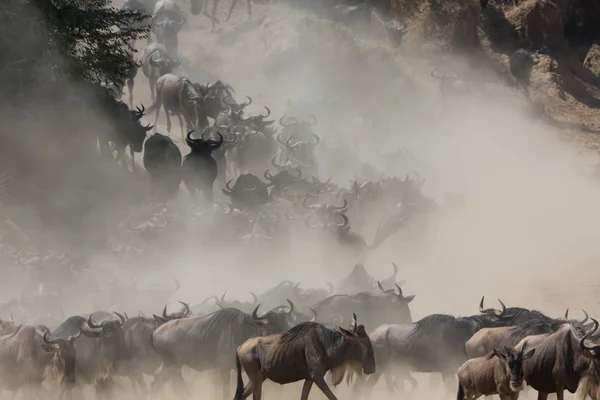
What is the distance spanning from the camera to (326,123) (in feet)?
114

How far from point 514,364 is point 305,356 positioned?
263 centimetres

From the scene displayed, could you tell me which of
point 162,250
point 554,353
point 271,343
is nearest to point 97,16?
point 162,250

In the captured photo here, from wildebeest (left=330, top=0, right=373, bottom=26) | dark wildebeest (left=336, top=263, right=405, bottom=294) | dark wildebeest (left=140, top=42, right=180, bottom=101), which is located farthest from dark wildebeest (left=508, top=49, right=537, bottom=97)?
dark wildebeest (left=336, top=263, right=405, bottom=294)

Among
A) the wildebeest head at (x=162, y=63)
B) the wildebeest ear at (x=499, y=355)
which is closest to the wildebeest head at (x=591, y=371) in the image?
the wildebeest ear at (x=499, y=355)

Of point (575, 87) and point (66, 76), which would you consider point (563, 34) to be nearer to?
point (575, 87)

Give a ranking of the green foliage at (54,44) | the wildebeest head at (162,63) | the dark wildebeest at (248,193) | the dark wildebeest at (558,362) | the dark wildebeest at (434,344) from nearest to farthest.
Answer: the dark wildebeest at (558,362)
the dark wildebeest at (434,344)
the dark wildebeest at (248,193)
the green foliage at (54,44)
the wildebeest head at (162,63)

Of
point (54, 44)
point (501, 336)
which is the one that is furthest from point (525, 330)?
point (54, 44)

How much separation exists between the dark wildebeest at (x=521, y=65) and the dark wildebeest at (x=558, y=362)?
24.7 meters

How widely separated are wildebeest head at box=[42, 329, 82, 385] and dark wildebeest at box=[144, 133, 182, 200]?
35.8 ft

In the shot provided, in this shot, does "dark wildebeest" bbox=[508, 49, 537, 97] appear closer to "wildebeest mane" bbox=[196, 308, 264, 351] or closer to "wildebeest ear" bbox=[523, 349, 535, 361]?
"wildebeest mane" bbox=[196, 308, 264, 351]

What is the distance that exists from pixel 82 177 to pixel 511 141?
14472 millimetres

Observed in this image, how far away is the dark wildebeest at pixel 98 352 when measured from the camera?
1546cm

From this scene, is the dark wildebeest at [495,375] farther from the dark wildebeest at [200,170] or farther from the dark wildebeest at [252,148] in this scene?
the dark wildebeest at [252,148]

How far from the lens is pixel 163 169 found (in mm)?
25906
